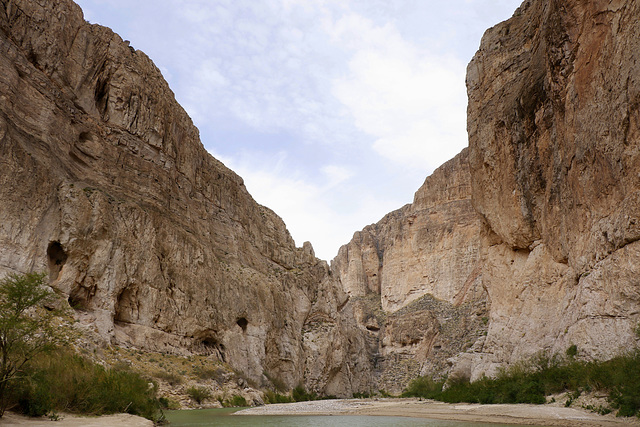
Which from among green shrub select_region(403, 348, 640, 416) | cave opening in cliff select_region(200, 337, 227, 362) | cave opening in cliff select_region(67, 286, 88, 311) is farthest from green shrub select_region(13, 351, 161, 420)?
cave opening in cliff select_region(200, 337, 227, 362)

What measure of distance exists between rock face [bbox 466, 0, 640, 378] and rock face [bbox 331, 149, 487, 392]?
29.3m

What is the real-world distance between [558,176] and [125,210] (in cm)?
3046

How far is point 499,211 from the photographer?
30.5m

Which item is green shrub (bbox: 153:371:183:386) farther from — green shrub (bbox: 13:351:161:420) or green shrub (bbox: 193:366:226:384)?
green shrub (bbox: 13:351:161:420)

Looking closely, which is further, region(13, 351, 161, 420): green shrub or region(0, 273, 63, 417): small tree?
region(13, 351, 161, 420): green shrub

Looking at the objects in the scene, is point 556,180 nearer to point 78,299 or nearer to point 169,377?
point 169,377

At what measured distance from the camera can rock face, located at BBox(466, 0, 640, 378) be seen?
17.5 m

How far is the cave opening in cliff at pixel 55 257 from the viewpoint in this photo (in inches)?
1193

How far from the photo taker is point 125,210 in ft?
120

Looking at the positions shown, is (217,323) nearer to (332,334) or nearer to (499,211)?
(332,334)

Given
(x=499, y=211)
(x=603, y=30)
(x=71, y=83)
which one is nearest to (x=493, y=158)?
(x=499, y=211)

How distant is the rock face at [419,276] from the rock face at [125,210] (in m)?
23.1

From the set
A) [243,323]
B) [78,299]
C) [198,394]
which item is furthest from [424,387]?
[78,299]

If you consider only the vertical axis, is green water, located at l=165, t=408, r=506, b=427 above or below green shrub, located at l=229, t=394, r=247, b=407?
above
